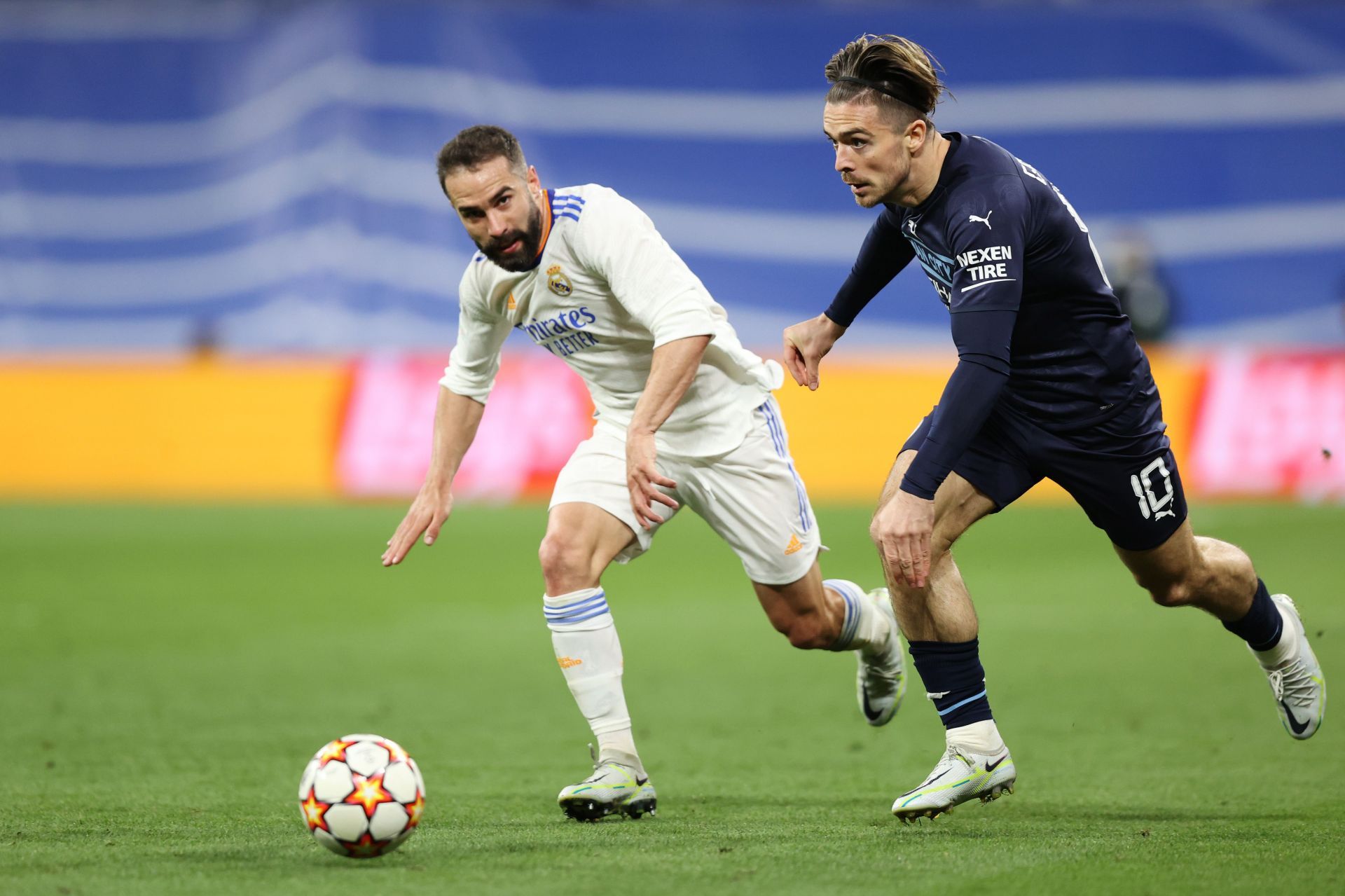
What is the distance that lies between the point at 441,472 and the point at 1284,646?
9.76 feet

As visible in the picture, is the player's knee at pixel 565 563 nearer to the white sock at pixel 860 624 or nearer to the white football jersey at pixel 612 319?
the white football jersey at pixel 612 319

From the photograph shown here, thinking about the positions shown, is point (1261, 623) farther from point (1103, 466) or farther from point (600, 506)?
point (600, 506)

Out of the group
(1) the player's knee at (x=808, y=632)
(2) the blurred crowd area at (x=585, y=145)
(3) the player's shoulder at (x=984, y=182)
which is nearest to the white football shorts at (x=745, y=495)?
(1) the player's knee at (x=808, y=632)

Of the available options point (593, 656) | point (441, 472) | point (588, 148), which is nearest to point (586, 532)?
point (593, 656)

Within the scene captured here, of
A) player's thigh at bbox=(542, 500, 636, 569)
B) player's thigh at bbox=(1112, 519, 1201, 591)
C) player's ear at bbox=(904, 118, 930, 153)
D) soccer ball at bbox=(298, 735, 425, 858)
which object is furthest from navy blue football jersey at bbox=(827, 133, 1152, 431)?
soccer ball at bbox=(298, 735, 425, 858)

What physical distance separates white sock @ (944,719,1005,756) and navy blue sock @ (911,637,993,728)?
4 centimetres

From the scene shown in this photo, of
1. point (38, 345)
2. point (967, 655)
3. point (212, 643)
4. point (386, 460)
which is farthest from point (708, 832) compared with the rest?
point (38, 345)

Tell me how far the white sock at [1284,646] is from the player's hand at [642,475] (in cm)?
224

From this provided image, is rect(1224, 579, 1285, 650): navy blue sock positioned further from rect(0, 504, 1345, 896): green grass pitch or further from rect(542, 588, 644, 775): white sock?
rect(542, 588, 644, 775): white sock

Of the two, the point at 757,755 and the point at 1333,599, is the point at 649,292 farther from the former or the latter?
the point at 1333,599

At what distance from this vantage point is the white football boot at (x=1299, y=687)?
5.52m

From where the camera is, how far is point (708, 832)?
4660 millimetres

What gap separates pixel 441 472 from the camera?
5590 millimetres

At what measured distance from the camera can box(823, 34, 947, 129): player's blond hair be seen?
186 inches
